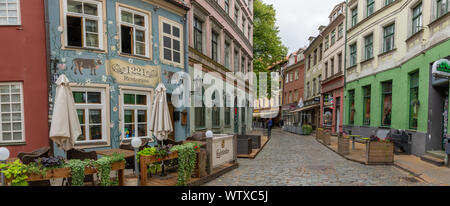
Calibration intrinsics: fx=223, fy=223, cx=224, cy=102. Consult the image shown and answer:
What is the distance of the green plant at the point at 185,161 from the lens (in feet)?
17.0

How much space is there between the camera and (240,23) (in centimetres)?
1991

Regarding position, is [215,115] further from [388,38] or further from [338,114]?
[338,114]

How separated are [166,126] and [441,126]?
1044 centimetres

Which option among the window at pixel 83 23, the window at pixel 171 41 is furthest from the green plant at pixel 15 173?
the window at pixel 171 41

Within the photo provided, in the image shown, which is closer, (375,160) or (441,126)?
(375,160)

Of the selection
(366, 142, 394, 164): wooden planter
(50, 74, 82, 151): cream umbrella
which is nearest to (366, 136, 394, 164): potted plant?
(366, 142, 394, 164): wooden planter

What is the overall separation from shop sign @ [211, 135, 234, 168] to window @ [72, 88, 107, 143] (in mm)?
4328

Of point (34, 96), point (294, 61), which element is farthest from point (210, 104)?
point (294, 61)

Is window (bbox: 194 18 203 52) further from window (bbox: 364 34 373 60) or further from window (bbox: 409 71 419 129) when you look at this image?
window (bbox: 364 34 373 60)

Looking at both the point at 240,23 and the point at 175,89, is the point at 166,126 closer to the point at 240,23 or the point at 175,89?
the point at 175,89

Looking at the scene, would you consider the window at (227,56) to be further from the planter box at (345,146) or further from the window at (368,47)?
the planter box at (345,146)

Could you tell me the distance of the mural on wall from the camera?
756 cm

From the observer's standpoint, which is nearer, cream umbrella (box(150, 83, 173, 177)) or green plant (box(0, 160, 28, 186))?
green plant (box(0, 160, 28, 186))
